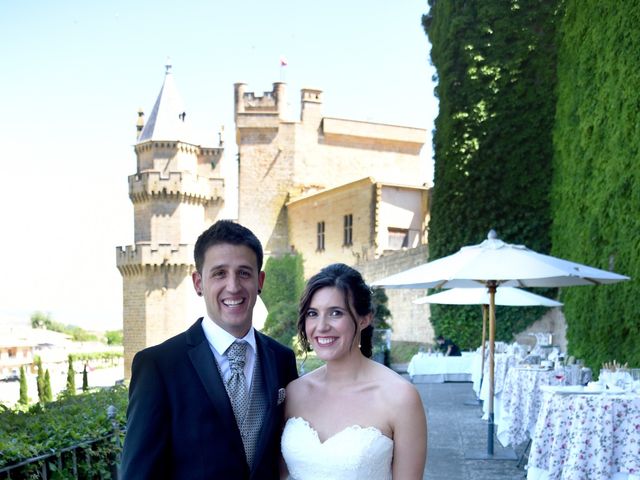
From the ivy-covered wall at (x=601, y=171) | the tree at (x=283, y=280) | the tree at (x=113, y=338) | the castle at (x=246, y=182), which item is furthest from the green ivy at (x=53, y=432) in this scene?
the tree at (x=113, y=338)

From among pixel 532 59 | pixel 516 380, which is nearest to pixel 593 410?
pixel 516 380

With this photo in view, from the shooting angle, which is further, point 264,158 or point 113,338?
point 113,338

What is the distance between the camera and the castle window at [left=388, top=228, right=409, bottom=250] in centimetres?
3000

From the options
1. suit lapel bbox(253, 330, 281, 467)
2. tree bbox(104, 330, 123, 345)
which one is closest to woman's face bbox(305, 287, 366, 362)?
suit lapel bbox(253, 330, 281, 467)

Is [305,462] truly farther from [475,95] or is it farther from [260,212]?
[260,212]

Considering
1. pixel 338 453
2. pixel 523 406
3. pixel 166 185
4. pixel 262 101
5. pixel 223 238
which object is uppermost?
pixel 262 101

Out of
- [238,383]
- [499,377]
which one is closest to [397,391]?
[238,383]

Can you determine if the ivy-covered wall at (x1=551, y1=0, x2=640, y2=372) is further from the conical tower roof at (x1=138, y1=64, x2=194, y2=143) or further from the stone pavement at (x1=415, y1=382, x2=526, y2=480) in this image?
the conical tower roof at (x1=138, y1=64, x2=194, y2=143)

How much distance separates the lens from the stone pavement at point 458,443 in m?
6.48

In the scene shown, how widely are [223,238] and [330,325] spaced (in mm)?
490

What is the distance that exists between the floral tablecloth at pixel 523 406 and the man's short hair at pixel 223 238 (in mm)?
5503

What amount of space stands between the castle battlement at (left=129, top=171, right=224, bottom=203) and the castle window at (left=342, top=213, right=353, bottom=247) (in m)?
11.6

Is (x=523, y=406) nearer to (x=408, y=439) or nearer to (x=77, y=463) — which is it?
(x=77, y=463)

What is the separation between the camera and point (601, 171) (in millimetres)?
11586
